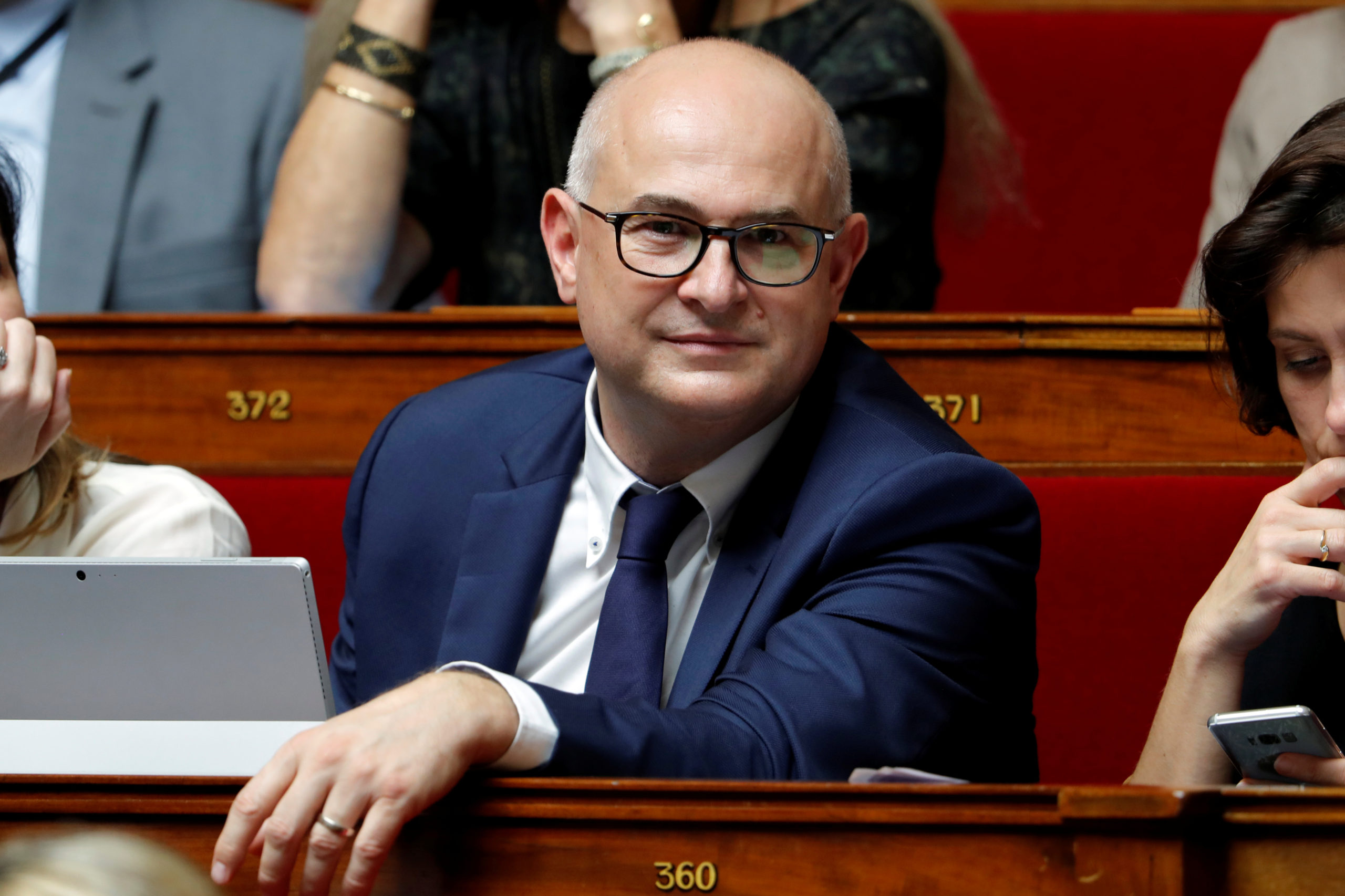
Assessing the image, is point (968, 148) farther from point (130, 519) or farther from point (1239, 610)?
point (130, 519)

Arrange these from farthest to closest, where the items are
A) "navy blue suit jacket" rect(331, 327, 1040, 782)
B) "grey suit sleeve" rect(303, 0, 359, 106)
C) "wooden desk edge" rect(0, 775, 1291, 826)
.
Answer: "grey suit sleeve" rect(303, 0, 359, 106) → "navy blue suit jacket" rect(331, 327, 1040, 782) → "wooden desk edge" rect(0, 775, 1291, 826)

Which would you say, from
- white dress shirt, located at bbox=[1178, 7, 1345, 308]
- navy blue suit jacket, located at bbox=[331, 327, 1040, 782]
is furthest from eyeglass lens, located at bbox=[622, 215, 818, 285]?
white dress shirt, located at bbox=[1178, 7, 1345, 308]

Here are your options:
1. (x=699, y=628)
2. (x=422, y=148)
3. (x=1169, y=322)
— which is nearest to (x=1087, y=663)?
(x=1169, y=322)

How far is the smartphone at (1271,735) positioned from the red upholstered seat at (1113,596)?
2.07 ft

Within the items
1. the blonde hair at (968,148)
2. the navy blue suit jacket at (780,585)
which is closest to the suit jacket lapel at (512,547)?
the navy blue suit jacket at (780,585)

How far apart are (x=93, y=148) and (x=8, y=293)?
0.85 m

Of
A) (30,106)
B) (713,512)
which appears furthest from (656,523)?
(30,106)

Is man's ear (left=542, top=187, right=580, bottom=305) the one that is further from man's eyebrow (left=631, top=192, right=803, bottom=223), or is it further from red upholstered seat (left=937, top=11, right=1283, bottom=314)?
red upholstered seat (left=937, top=11, right=1283, bottom=314)

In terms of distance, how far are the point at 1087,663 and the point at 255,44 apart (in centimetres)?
153

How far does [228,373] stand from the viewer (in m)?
1.66

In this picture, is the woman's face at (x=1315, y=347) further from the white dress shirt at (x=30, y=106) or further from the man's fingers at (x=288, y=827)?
the white dress shirt at (x=30, y=106)

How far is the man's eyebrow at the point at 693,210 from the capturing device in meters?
1.10

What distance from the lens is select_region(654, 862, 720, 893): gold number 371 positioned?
→ 0.70 metres

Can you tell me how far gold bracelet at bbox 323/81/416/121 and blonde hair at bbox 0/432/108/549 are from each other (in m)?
0.74
